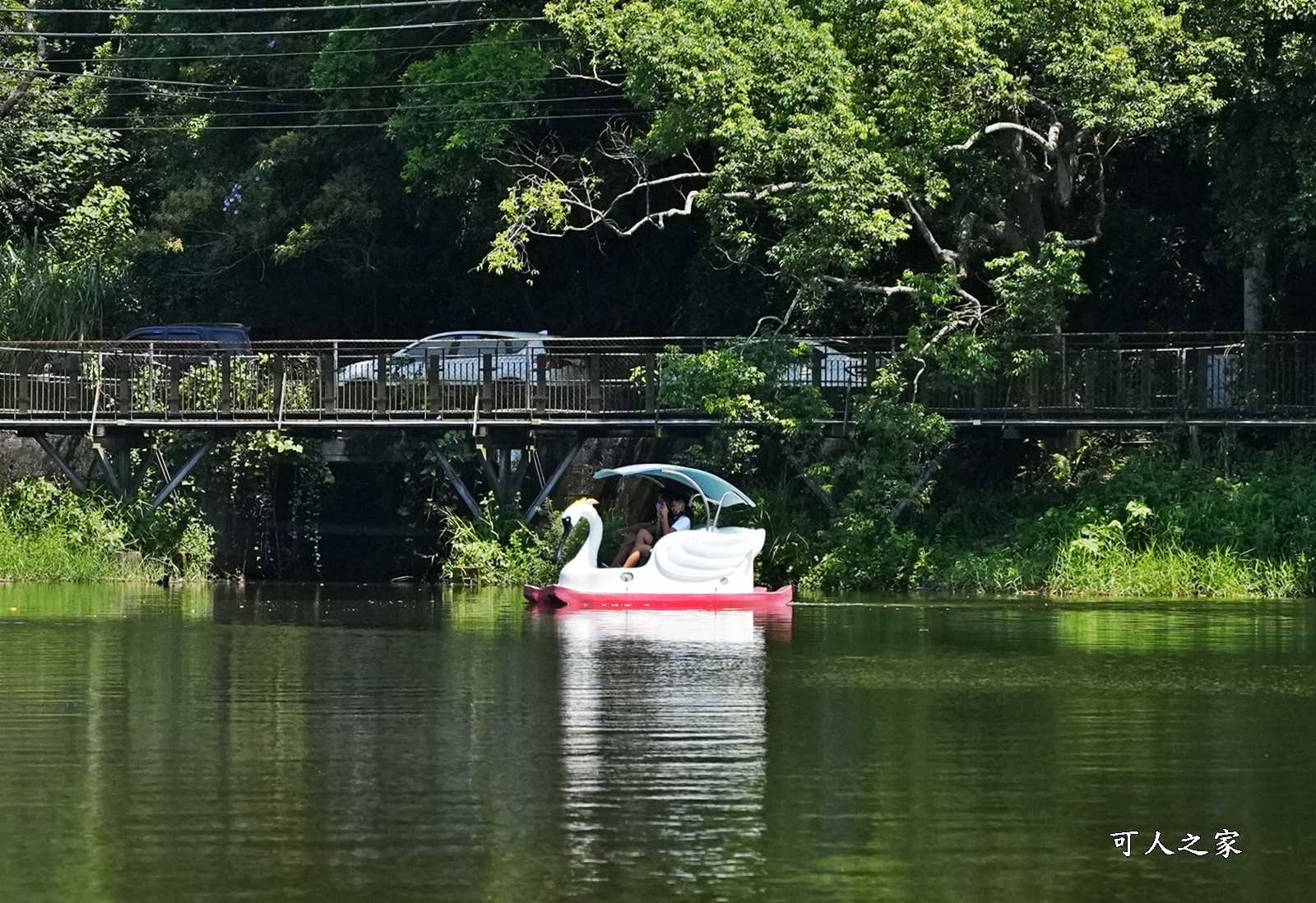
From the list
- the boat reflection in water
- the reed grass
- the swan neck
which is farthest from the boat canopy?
the reed grass

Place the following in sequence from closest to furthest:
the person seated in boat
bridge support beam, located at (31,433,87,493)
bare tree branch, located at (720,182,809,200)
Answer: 1. the person seated in boat
2. bare tree branch, located at (720,182,809,200)
3. bridge support beam, located at (31,433,87,493)

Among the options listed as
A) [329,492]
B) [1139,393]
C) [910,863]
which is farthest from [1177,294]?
[910,863]

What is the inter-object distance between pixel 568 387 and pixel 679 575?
697cm

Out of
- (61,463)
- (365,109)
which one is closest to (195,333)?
(365,109)

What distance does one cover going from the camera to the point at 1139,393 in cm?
3231

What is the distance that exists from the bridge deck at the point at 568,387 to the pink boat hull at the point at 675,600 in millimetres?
5633

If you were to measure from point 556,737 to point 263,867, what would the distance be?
446 cm

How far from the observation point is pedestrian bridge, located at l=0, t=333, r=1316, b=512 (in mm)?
32156

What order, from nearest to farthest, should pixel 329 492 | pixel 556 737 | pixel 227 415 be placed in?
pixel 556 737 → pixel 227 415 → pixel 329 492

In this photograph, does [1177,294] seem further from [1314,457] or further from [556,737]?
[556,737]

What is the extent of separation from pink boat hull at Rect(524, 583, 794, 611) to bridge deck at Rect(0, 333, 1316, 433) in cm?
563

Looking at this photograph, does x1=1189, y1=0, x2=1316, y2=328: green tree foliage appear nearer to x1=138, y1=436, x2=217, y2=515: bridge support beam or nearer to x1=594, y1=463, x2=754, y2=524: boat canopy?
x1=594, y1=463, x2=754, y2=524: boat canopy

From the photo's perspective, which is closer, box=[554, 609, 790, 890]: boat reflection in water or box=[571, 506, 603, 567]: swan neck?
box=[554, 609, 790, 890]: boat reflection in water

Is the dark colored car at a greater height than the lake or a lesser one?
greater
